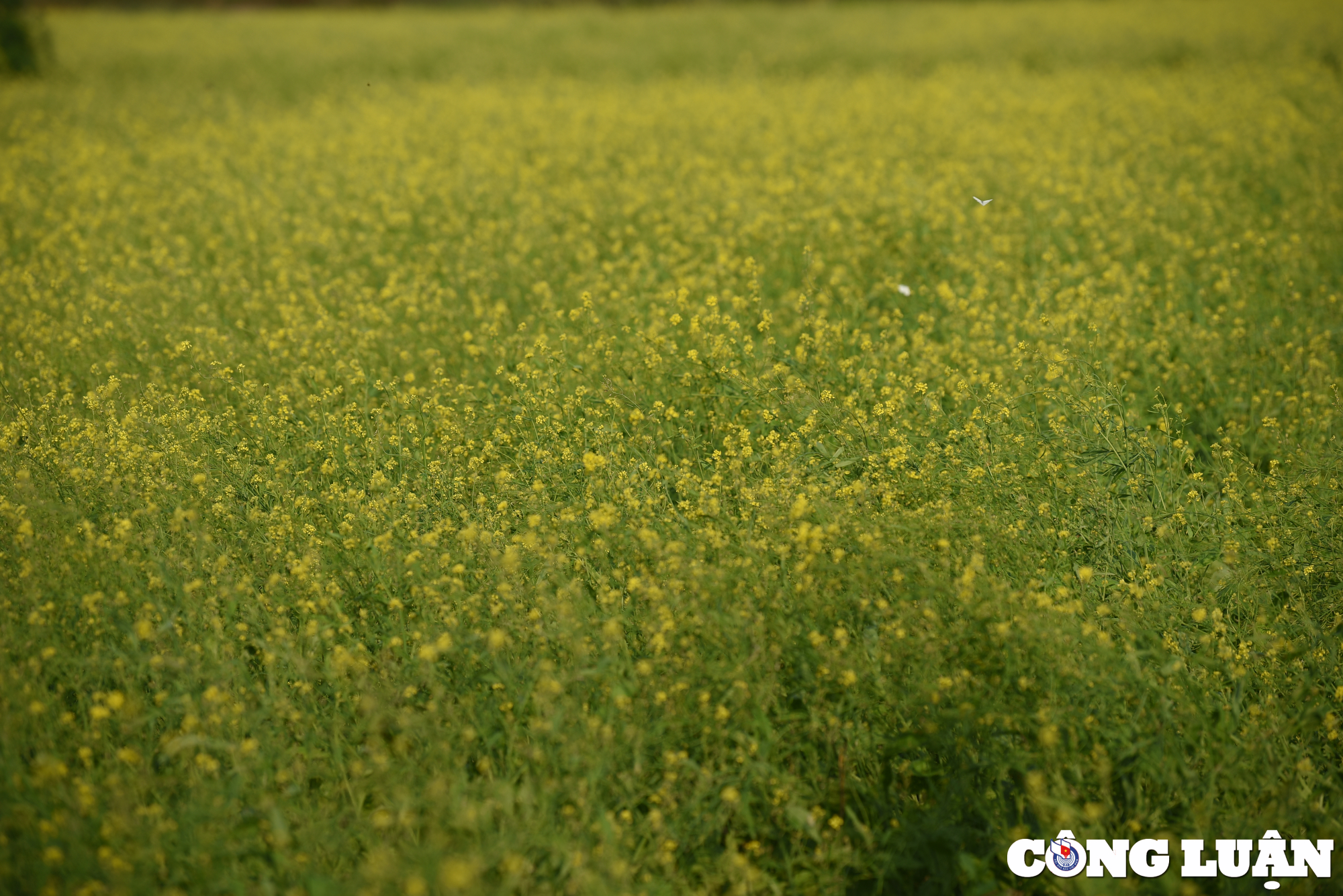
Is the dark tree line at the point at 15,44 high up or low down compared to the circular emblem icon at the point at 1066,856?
up

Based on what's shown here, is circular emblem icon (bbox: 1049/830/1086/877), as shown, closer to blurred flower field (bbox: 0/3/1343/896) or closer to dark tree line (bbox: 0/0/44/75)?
blurred flower field (bbox: 0/3/1343/896)

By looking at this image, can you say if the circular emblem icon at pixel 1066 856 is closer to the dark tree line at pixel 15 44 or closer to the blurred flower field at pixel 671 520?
the blurred flower field at pixel 671 520

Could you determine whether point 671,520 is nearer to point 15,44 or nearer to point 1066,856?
point 1066,856

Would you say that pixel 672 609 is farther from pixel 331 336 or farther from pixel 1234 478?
pixel 331 336

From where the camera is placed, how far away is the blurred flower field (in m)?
2.62

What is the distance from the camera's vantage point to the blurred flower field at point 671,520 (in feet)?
8.61

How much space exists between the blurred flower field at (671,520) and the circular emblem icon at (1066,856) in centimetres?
5

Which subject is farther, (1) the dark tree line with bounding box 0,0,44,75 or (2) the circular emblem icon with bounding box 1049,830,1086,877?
(1) the dark tree line with bounding box 0,0,44,75

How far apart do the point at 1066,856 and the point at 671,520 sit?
1.75 meters

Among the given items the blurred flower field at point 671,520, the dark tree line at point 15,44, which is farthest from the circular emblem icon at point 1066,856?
the dark tree line at point 15,44

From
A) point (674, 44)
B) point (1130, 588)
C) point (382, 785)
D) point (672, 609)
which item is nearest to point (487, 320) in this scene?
point (672, 609)

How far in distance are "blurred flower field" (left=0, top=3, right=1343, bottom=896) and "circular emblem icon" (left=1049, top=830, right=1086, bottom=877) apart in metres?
0.05

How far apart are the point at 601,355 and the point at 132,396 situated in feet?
7.93

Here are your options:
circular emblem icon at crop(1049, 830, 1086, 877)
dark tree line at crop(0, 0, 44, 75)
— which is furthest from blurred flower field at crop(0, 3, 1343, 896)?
dark tree line at crop(0, 0, 44, 75)
